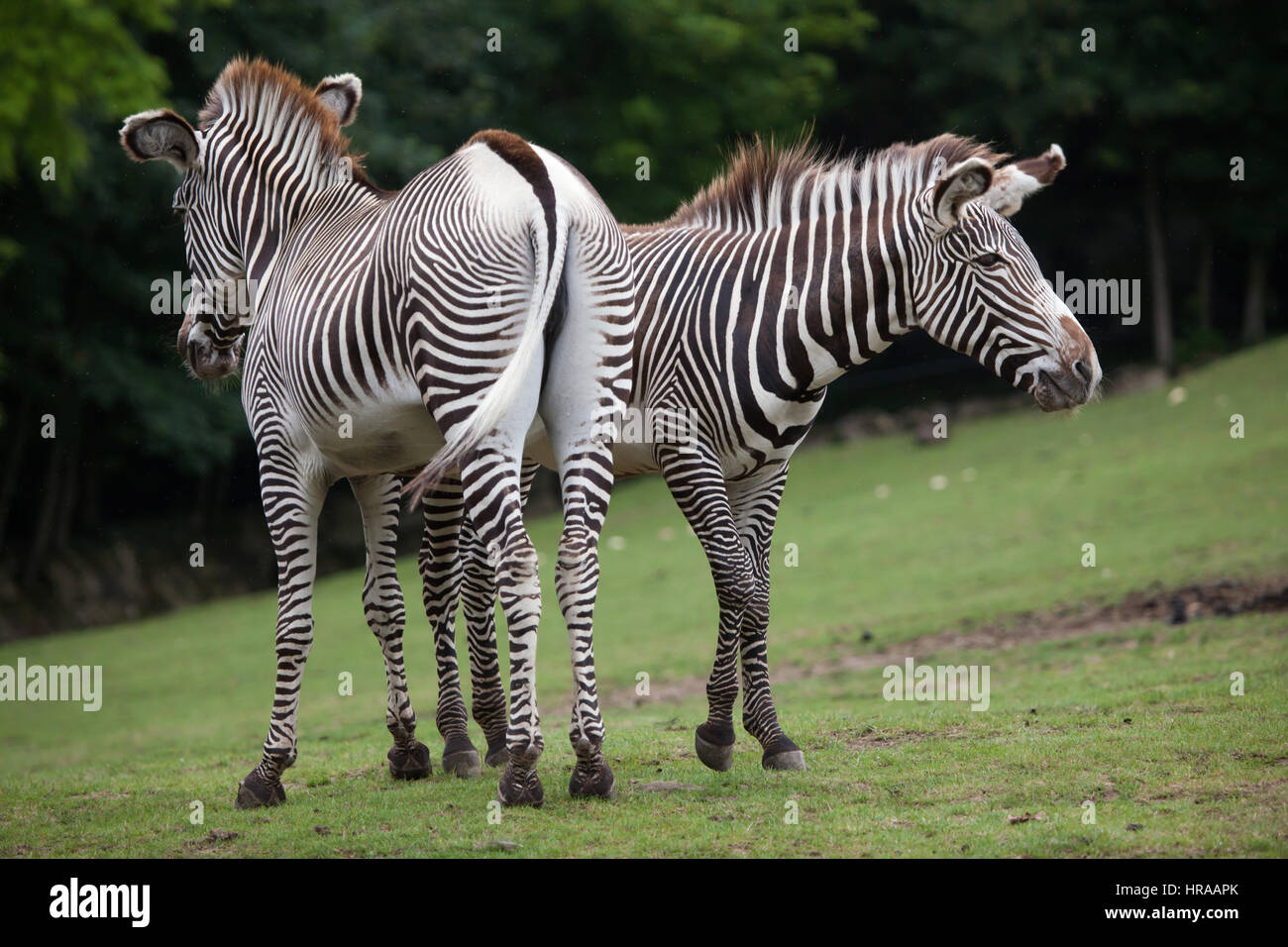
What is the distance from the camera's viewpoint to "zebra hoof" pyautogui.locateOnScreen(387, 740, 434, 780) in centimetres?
704

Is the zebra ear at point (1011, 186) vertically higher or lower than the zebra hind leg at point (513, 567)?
higher

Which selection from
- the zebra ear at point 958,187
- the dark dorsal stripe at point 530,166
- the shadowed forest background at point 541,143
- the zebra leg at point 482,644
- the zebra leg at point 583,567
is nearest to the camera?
the zebra leg at point 583,567

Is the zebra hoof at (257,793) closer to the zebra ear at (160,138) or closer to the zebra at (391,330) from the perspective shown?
the zebra at (391,330)

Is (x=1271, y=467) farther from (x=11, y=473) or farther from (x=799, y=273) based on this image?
(x=11, y=473)

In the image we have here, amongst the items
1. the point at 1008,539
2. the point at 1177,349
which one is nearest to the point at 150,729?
the point at 1008,539

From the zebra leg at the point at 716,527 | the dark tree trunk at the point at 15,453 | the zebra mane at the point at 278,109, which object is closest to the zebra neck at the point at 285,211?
the zebra mane at the point at 278,109

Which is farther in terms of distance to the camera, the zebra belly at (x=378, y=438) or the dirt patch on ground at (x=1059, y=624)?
the dirt patch on ground at (x=1059, y=624)

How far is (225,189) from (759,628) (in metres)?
3.69

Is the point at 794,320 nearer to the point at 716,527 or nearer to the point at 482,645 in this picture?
the point at 716,527

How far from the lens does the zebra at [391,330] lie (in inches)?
222

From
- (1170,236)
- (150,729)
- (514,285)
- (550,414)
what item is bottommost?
(150,729)

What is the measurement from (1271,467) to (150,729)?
14.5m

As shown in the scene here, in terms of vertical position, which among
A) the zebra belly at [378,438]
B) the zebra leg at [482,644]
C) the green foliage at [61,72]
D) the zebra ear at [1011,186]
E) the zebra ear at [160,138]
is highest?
the green foliage at [61,72]

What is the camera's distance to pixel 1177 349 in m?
27.9
